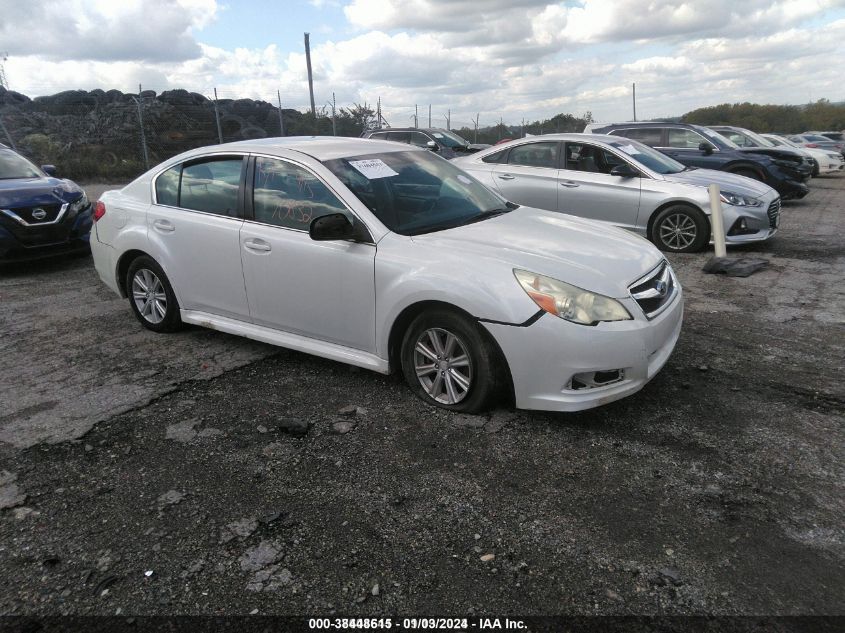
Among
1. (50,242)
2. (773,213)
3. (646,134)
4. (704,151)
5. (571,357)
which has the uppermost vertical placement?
(646,134)

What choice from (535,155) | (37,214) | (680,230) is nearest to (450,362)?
(680,230)

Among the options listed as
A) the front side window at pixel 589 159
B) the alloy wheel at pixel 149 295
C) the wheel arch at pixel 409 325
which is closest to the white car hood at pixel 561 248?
the wheel arch at pixel 409 325

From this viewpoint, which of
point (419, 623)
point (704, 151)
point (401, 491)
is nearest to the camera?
point (419, 623)

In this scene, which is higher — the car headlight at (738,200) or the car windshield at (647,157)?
the car windshield at (647,157)

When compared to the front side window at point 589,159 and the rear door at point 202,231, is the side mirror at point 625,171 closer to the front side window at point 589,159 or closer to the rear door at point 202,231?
the front side window at point 589,159

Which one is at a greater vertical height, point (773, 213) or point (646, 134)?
point (646, 134)

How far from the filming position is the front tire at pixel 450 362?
11.6ft

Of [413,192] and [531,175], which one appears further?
[531,175]

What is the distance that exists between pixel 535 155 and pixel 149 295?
18.9 feet

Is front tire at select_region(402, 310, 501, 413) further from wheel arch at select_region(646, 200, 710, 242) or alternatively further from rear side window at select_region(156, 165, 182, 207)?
wheel arch at select_region(646, 200, 710, 242)

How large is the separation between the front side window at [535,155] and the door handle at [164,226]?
5.53 m

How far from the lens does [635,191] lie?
8.36m

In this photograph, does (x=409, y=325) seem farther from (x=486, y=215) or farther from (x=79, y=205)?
(x=79, y=205)

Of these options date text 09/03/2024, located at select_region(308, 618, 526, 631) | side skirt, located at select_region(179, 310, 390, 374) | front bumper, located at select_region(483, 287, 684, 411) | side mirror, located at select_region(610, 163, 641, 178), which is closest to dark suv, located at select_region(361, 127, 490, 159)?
side mirror, located at select_region(610, 163, 641, 178)
